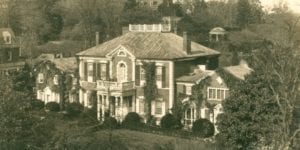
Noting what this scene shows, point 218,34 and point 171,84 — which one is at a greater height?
point 218,34

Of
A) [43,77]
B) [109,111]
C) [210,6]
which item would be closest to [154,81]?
[109,111]

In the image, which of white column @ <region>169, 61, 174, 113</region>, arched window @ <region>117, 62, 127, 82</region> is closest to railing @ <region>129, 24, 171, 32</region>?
arched window @ <region>117, 62, 127, 82</region>

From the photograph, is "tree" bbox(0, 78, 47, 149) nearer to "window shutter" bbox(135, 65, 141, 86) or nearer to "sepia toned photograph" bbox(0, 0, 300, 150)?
"sepia toned photograph" bbox(0, 0, 300, 150)

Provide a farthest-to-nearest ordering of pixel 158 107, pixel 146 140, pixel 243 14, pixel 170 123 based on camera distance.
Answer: pixel 243 14, pixel 158 107, pixel 170 123, pixel 146 140

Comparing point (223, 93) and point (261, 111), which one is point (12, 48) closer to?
point (223, 93)

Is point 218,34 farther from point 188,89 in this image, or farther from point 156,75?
point 188,89

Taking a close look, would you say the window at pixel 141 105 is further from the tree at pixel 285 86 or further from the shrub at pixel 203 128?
the tree at pixel 285 86

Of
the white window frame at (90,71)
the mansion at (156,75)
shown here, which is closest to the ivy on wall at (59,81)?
the mansion at (156,75)

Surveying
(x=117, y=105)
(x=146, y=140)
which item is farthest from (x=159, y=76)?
(x=146, y=140)
